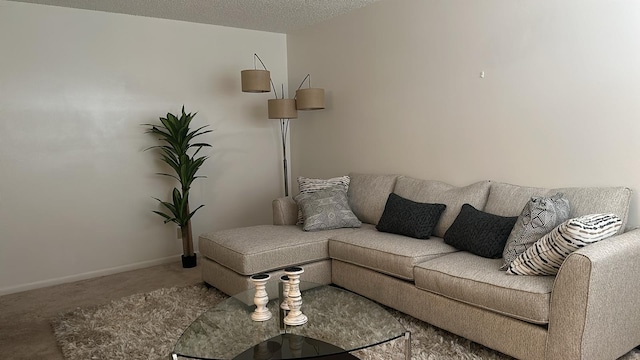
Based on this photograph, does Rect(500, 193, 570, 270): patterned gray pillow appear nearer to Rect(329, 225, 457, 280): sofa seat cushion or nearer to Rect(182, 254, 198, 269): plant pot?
Rect(329, 225, 457, 280): sofa seat cushion

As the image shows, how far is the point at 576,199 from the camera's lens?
273cm

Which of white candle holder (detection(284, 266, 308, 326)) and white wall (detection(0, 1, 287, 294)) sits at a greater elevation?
white wall (detection(0, 1, 287, 294))

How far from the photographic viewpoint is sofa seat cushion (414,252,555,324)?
2.23m

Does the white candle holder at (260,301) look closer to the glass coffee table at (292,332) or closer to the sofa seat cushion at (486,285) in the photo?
the glass coffee table at (292,332)

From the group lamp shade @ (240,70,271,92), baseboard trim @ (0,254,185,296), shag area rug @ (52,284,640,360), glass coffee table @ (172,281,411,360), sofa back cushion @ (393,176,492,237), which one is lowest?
baseboard trim @ (0,254,185,296)

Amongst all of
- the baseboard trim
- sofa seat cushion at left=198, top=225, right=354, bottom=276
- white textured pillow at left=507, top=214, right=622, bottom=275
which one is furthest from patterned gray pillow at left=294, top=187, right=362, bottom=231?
the baseboard trim

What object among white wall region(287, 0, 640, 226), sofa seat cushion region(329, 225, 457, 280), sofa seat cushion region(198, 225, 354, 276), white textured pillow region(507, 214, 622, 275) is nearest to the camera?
white textured pillow region(507, 214, 622, 275)

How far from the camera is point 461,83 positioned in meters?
3.59

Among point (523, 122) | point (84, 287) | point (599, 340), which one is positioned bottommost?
point (84, 287)

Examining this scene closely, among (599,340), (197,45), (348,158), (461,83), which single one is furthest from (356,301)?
(197,45)

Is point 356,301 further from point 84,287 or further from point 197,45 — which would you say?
point 197,45

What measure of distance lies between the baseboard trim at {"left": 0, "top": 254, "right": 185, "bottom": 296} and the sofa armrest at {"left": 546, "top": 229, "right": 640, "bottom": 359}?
3.71 meters

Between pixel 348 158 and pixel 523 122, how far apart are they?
6.24 ft

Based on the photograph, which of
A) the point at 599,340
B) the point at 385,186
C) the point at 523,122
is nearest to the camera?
the point at 599,340
